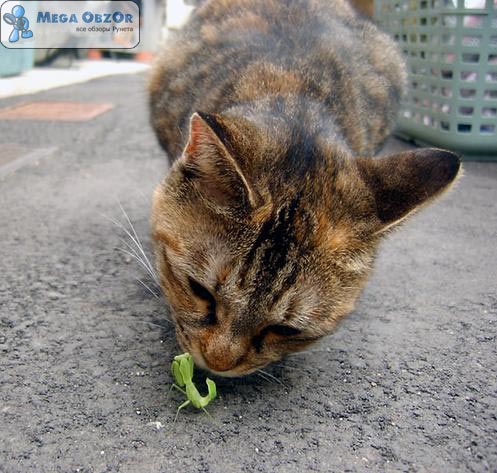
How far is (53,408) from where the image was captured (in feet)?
5.03

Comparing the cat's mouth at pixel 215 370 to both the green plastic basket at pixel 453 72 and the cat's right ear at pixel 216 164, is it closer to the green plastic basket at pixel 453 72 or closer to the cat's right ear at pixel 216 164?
the cat's right ear at pixel 216 164

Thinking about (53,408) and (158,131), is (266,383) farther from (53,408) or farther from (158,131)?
(158,131)

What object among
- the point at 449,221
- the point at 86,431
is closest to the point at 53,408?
the point at 86,431

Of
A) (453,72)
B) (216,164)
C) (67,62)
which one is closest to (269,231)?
(216,164)

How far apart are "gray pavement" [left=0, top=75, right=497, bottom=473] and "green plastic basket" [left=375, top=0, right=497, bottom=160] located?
4.38ft

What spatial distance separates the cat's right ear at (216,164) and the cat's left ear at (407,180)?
39cm

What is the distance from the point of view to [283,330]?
1.56 m

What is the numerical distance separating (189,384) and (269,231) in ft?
1.55

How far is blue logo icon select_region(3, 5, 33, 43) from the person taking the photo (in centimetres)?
548

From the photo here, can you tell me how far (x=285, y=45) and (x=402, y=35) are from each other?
2.65m

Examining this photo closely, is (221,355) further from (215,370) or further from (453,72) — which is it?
(453,72)

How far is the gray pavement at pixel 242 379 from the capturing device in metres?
1.44

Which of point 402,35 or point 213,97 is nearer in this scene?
point 213,97

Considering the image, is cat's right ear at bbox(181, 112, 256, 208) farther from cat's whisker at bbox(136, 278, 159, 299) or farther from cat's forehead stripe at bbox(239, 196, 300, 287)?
cat's whisker at bbox(136, 278, 159, 299)
